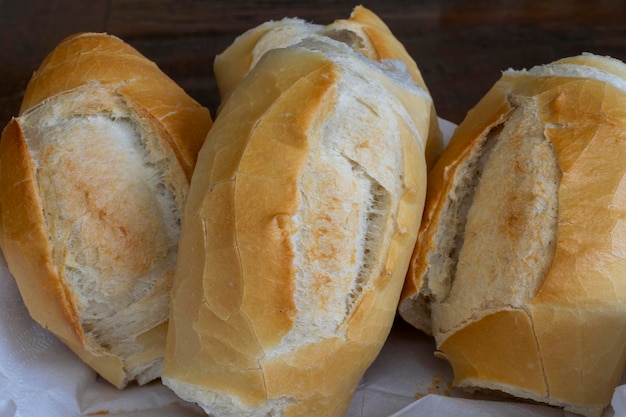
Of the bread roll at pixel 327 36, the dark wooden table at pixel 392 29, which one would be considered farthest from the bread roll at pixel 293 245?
the dark wooden table at pixel 392 29

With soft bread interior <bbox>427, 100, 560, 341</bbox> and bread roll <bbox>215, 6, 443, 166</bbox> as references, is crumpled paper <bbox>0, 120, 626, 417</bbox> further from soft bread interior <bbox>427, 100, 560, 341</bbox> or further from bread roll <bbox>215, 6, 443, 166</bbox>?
bread roll <bbox>215, 6, 443, 166</bbox>

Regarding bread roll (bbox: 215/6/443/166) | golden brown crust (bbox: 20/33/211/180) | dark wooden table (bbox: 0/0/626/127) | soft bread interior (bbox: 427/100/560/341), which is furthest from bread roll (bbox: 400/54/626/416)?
dark wooden table (bbox: 0/0/626/127)

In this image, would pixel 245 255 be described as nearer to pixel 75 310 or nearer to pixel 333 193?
pixel 333 193

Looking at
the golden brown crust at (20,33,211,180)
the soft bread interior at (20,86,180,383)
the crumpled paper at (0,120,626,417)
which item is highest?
the golden brown crust at (20,33,211,180)

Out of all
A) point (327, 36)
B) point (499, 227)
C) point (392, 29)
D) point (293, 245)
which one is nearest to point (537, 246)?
point (499, 227)

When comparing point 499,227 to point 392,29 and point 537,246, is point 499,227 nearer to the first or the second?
point 537,246

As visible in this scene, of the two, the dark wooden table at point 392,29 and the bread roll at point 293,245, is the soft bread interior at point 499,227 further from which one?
the dark wooden table at point 392,29
